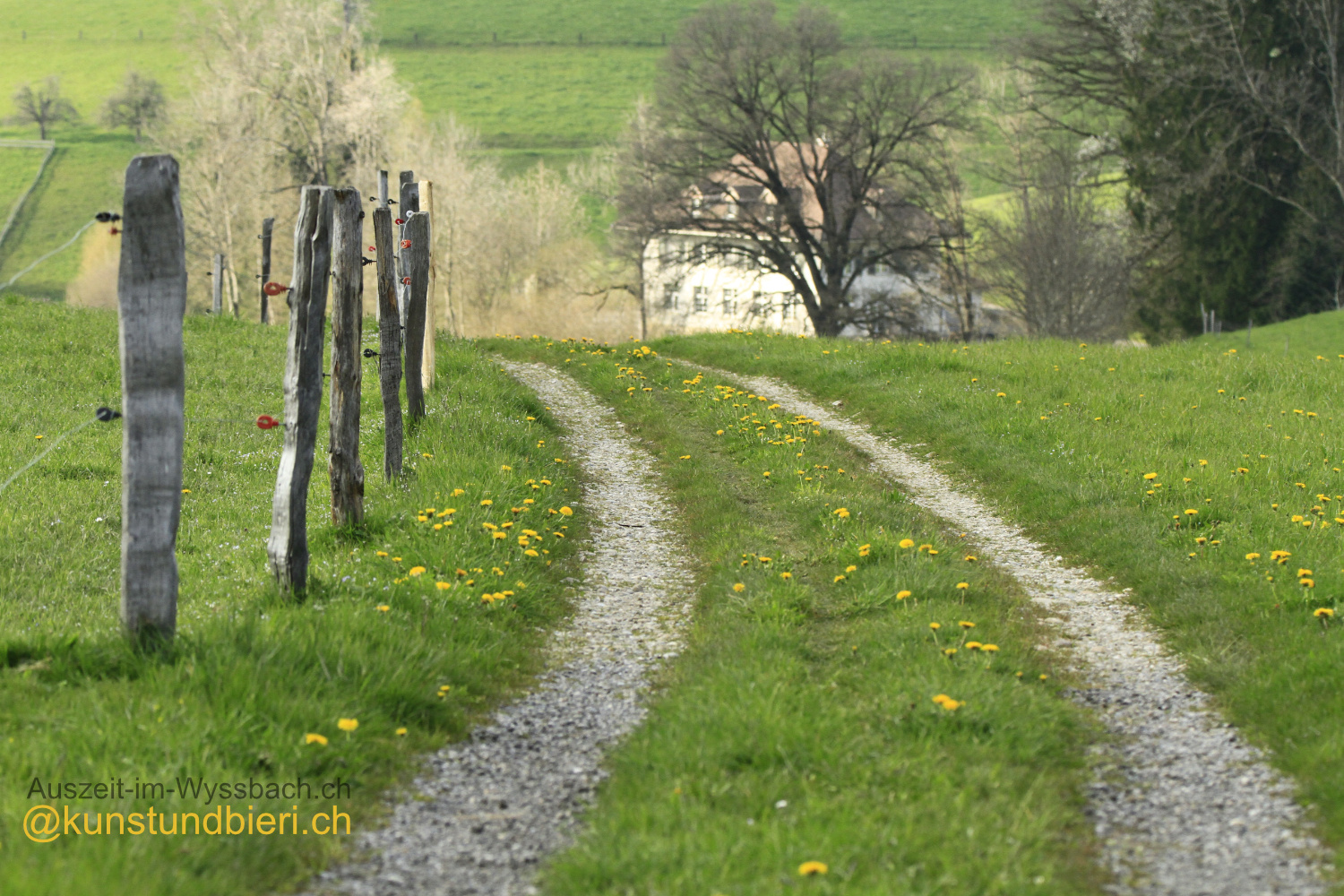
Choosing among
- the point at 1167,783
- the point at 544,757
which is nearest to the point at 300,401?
the point at 544,757

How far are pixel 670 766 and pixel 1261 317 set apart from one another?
1205 inches

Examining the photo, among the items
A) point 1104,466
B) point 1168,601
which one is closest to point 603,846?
point 1168,601

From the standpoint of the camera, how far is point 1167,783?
4984mm

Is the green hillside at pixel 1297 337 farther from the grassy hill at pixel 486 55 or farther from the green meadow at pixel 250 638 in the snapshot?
the grassy hill at pixel 486 55

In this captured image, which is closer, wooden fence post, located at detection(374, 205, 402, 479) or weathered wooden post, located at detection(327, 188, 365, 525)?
weathered wooden post, located at detection(327, 188, 365, 525)

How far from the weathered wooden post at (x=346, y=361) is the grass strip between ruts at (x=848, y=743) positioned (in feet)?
9.16

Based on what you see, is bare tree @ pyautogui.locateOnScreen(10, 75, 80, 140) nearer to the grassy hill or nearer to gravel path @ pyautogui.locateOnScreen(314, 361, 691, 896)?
the grassy hill

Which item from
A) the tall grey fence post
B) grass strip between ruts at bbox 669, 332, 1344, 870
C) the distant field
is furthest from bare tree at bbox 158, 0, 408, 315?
the distant field

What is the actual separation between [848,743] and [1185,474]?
662 cm

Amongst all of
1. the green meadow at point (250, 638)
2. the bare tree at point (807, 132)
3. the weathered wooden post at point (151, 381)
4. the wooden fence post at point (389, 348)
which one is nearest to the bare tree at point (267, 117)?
the bare tree at point (807, 132)

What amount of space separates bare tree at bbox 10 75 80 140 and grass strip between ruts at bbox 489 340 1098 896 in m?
85.6

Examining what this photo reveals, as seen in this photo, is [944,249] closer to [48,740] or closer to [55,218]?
[48,740]

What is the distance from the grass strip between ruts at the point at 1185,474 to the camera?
5.97 meters

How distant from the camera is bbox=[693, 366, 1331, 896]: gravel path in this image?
4172 mm
